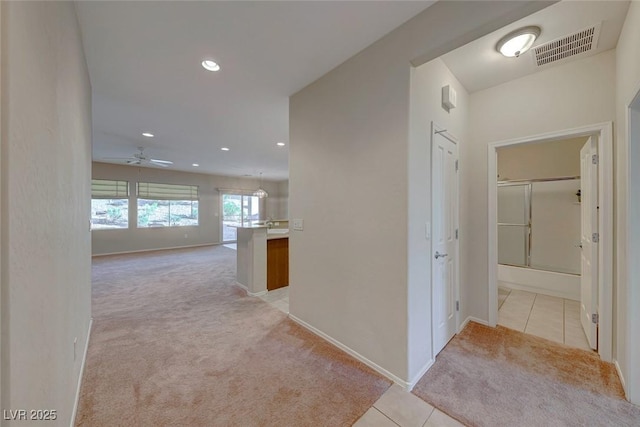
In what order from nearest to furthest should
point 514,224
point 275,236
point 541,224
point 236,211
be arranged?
point 275,236
point 541,224
point 514,224
point 236,211

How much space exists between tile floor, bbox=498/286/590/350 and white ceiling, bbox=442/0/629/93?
263 centimetres

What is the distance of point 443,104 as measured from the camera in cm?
215

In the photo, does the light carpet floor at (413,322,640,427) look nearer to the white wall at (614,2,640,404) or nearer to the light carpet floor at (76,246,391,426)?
the white wall at (614,2,640,404)

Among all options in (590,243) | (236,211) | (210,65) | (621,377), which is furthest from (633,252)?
(236,211)

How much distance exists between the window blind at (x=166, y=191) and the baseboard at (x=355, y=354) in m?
6.96

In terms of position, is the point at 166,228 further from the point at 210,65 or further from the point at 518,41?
the point at 518,41

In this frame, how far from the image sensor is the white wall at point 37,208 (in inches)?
26.2

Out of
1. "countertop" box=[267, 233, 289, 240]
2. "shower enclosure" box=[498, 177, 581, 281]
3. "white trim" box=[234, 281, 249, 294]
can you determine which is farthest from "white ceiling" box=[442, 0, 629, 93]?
"white trim" box=[234, 281, 249, 294]

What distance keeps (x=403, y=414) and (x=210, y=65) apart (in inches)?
122

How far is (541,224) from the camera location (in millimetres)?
4008

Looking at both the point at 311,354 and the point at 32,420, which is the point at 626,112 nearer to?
the point at 311,354

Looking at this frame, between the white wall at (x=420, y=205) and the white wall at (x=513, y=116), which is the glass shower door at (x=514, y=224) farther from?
the white wall at (x=420, y=205)

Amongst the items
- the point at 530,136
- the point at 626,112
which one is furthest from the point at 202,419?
the point at 530,136

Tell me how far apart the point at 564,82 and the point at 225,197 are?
29.8 feet
